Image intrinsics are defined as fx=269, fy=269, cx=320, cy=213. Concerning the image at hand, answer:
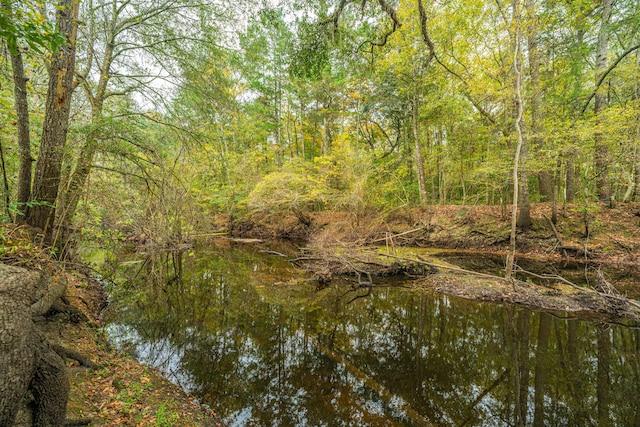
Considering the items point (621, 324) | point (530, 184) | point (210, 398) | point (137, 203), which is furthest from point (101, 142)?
point (530, 184)

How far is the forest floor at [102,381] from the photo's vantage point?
267 cm

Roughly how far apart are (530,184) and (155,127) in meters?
23.4

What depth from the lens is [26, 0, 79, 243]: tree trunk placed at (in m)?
4.19

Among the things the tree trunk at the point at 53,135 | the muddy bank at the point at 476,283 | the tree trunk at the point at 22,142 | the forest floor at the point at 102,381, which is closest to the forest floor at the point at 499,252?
the muddy bank at the point at 476,283

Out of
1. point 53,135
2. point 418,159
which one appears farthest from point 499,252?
point 53,135

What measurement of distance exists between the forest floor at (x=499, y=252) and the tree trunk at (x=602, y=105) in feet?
4.20

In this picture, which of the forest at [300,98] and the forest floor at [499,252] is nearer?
the forest at [300,98]

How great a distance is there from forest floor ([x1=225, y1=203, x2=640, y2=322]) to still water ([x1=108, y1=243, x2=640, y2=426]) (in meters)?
0.89

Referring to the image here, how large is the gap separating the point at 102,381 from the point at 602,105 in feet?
61.2

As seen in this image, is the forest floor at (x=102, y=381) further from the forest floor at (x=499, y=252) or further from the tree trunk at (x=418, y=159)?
the tree trunk at (x=418, y=159)

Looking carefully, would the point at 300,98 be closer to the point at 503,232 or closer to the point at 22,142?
the point at 503,232

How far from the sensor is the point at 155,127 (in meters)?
5.89

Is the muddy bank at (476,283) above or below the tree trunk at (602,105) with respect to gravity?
below

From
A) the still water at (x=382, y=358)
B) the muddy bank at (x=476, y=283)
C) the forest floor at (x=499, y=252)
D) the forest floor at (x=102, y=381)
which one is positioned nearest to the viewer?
the forest floor at (x=102, y=381)
